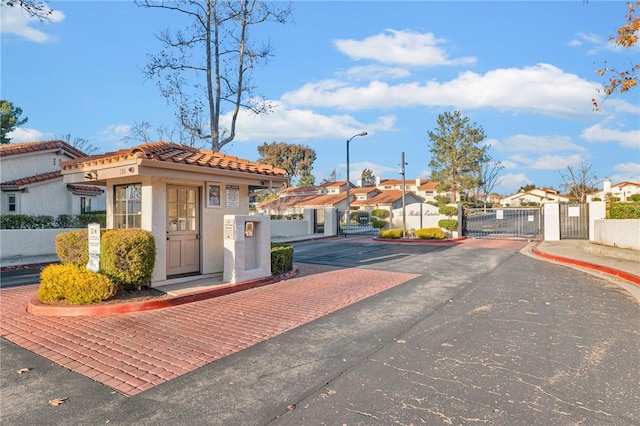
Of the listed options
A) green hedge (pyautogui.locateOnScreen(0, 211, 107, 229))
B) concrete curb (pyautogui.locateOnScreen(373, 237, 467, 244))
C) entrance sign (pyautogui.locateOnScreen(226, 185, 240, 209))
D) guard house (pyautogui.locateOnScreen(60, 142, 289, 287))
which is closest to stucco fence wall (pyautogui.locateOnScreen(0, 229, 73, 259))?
green hedge (pyautogui.locateOnScreen(0, 211, 107, 229))

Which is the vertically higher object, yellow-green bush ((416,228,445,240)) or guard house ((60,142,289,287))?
guard house ((60,142,289,287))

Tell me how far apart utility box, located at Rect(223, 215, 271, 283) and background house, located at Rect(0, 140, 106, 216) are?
13.8 m

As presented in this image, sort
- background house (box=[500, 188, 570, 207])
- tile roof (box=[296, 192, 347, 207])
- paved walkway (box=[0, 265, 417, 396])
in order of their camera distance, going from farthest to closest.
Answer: background house (box=[500, 188, 570, 207])
tile roof (box=[296, 192, 347, 207])
paved walkway (box=[0, 265, 417, 396])

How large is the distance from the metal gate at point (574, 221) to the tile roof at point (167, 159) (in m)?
18.2

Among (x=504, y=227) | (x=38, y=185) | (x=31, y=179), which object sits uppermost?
(x=31, y=179)

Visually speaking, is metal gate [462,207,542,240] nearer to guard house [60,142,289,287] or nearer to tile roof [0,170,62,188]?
guard house [60,142,289,287]

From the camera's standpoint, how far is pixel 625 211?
14969 millimetres

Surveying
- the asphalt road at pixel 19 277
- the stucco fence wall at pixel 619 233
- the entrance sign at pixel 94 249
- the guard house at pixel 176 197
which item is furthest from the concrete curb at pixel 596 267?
the asphalt road at pixel 19 277

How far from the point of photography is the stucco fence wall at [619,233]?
12.6m

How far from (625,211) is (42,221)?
22.9 m

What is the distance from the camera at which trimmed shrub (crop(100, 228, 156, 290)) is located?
724 cm

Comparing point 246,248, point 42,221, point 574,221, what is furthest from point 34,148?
point 574,221

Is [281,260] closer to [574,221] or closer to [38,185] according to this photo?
[38,185]

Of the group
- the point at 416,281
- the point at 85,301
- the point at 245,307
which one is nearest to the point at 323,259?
the point at 416,281
